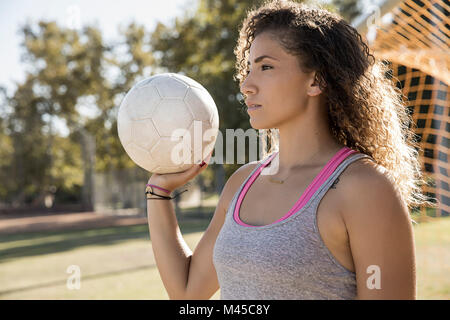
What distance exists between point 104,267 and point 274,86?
26.4 feet

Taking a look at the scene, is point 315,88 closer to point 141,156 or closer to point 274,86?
point 274,86

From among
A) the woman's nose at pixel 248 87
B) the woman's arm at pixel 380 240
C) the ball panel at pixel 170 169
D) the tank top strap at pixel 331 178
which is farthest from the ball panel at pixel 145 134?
the woman's arm at pixel 380 240

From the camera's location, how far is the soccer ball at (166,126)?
220 centimetres

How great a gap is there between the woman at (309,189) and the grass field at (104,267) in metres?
4.15

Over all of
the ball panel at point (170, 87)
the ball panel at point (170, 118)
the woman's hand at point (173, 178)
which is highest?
the ball panel at point (170, 87)

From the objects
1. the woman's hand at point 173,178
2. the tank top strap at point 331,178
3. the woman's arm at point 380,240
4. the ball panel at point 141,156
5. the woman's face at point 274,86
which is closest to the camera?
the woman's arm at point 380,240

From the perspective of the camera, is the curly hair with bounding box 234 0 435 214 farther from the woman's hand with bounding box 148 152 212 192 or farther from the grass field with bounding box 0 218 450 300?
the grass field with bounding box 0 218 450 300

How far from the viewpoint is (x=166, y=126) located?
2.28 metres

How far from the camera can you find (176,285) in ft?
6.65

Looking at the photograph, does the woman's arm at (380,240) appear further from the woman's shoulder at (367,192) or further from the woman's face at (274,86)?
the woman's face at (274,86)

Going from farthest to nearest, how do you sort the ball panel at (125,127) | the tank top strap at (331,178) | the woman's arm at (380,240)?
the ball panel at (125,127)
the tank top strap at (331,178)
the woman's arm at (380,240)

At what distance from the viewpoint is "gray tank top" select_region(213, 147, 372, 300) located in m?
1.56
